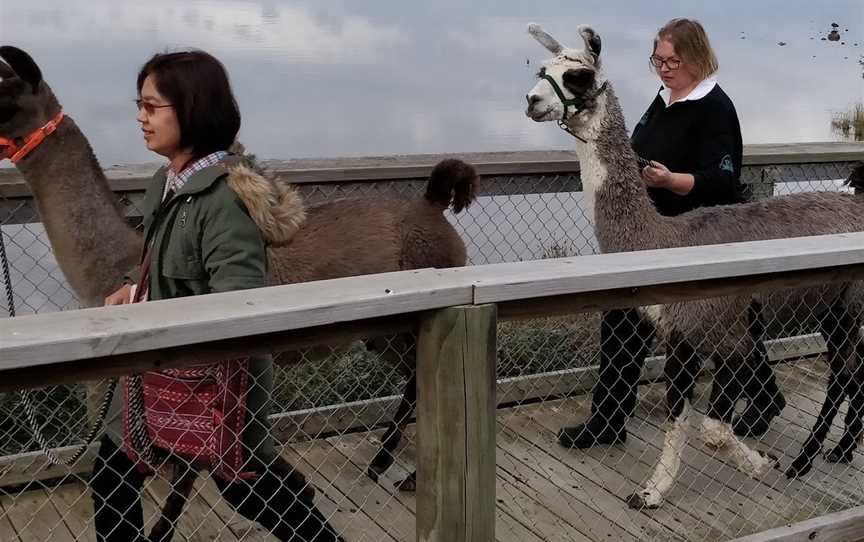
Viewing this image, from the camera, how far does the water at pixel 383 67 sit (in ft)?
44.9

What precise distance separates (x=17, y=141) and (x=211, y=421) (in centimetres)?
154

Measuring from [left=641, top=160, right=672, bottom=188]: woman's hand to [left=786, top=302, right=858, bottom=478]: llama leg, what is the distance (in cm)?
85

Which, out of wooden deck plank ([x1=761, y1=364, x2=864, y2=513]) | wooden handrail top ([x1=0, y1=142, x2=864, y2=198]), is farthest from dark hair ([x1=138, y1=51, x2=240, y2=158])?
wooden deck plank ([x1=761, y1=364, x2=864, y2=513])

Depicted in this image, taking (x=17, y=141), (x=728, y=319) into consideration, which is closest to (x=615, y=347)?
(x=728, y=319)

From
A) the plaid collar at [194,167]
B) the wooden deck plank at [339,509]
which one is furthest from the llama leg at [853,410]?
the plaid collar at [194,167]

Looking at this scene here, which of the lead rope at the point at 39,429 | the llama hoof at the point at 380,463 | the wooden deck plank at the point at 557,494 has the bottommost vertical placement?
the llama hoof at the point at 380,463

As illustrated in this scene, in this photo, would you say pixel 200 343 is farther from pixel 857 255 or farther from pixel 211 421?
pixel 857 255

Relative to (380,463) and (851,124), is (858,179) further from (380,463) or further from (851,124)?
(851,124)

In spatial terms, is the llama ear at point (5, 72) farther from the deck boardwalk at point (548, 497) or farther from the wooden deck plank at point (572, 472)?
the wooden deck plank at point (572, 472)

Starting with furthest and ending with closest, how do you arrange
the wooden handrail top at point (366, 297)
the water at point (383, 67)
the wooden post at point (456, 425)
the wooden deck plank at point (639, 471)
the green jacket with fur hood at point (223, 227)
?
the water at point (383, 67) → the wooden deck plank at point (639, 471) → the green jacket with fur hood at point (223, 227) → the wooden post at point (456, 425) → the wooden handrail top at point (366, 297)

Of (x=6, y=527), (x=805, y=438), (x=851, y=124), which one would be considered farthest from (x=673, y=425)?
(x=851, y=124)

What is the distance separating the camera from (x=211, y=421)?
91.7 inches

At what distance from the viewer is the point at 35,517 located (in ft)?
11.4

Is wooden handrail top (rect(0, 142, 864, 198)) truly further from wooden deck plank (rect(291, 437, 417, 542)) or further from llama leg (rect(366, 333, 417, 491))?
wooden deck plank (rect(291, 437, 417, 542))
